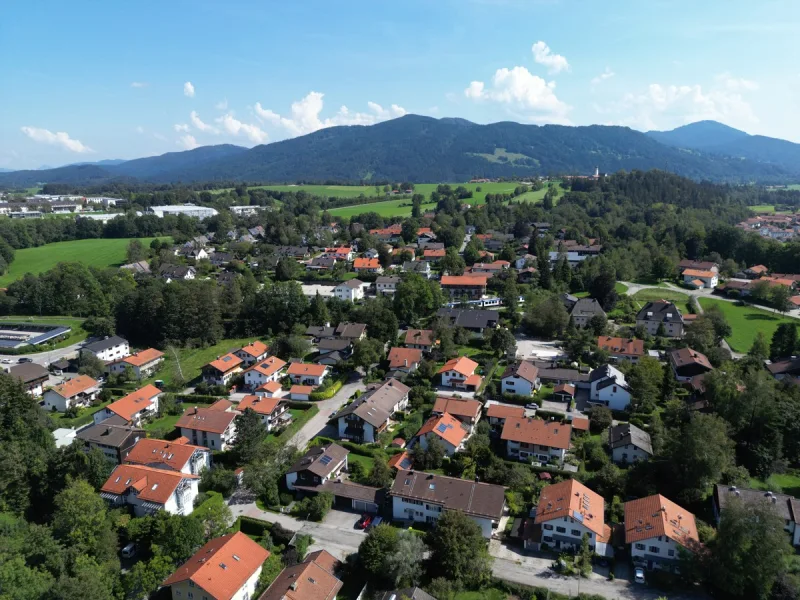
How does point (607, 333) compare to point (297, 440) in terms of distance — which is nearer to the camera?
point (297, 440)

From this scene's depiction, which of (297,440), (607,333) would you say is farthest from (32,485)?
(607,333)

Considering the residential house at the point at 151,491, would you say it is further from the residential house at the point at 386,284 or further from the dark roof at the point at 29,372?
the residential house at the point at 386,284

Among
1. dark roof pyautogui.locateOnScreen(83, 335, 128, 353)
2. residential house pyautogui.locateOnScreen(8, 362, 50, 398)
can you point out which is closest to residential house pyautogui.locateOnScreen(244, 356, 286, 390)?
dark roof pyautogui.locateOnScreen(83, 335, 128, 353)

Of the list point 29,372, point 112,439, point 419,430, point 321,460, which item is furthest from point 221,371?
point 419,430

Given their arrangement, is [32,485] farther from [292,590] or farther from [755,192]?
[755,192]

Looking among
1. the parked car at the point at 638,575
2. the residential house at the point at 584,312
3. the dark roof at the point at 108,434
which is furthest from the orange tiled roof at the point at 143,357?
the residential house at the point at 584,312

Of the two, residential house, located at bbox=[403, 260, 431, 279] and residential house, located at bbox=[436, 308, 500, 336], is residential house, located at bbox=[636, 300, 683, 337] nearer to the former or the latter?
residential house, located at bbox=[436, 308, 500, 336]

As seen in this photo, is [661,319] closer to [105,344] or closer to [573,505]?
[573,505]
